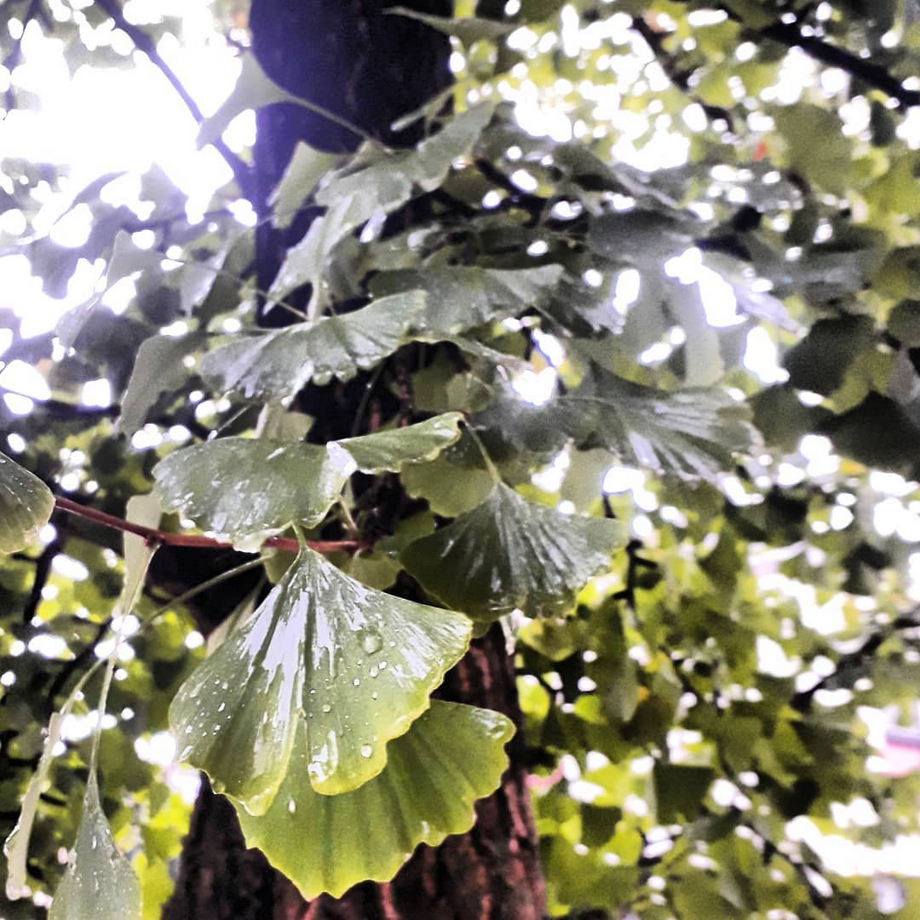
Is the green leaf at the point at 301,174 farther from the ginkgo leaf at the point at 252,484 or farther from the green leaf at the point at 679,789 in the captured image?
the green leaf at the point at 679,789

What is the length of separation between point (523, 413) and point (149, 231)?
0.39 metres

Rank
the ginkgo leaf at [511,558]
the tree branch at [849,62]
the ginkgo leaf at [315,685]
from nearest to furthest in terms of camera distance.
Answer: the ginkgo leaf at [315,685] → the ginkgo leaf at [511,558] → the tree branch at [849,62]

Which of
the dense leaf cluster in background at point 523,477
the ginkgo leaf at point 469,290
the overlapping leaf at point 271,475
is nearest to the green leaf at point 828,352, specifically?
the dense leaf cluster in background at point 523,477

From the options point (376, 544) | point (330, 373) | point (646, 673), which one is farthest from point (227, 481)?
point (646, 673)

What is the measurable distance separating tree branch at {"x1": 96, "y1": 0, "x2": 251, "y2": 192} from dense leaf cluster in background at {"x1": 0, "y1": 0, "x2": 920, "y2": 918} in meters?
0.05

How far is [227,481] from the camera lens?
0.70ft

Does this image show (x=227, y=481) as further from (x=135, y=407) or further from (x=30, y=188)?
(x=30, y=188)

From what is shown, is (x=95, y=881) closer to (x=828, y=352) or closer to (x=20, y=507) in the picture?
(x=20, y=507)

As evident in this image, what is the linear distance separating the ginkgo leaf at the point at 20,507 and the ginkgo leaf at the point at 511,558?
13cm

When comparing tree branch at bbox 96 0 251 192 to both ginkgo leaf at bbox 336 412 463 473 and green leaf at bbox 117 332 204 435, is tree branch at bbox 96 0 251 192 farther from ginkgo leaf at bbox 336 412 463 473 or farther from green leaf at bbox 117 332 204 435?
ginkgo leaf at bbox 336 412 463 473

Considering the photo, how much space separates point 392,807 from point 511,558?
0.32ft

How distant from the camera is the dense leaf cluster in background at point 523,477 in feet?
0.72

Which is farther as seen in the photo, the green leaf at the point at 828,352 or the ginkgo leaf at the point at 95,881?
the green leaf at the point at 828,352

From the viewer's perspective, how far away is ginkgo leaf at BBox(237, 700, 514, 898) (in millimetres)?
229
